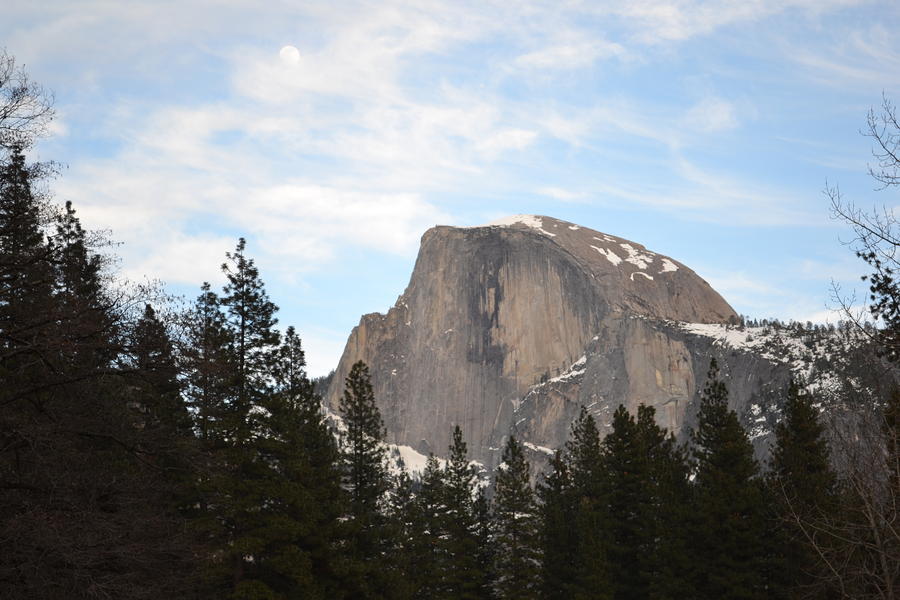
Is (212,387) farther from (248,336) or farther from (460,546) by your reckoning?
(460,546)

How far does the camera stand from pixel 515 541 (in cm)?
4194

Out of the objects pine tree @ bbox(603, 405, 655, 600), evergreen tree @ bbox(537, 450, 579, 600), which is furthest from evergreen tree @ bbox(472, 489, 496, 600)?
pine tree @ bbox(603, 405, 655, 600)

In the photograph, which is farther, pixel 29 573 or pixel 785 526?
pixel 785 526

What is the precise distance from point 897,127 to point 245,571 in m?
21.5

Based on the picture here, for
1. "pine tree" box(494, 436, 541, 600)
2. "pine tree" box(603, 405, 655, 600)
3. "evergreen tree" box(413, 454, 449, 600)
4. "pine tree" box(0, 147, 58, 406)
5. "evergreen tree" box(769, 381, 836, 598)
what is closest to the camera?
"pine tree" box(0, 147, 58, 406)

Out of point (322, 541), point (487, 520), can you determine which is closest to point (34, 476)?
Answer: point (322, 541)

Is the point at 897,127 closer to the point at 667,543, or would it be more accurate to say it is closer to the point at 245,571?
the point at 245,571

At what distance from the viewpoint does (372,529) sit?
3466 cm

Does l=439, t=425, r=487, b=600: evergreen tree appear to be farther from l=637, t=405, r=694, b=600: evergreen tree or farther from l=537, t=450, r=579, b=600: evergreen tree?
l=637, t=405, r=694, b=600: evergreen tree

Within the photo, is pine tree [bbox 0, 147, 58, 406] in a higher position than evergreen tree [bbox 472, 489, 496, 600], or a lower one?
higher

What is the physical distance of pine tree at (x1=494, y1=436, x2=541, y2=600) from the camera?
40906 mm

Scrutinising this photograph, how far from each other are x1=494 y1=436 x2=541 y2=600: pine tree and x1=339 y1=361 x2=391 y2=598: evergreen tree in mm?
6125

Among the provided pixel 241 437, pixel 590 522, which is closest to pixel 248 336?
pixel 241 437

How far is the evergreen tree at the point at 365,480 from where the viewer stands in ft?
107
